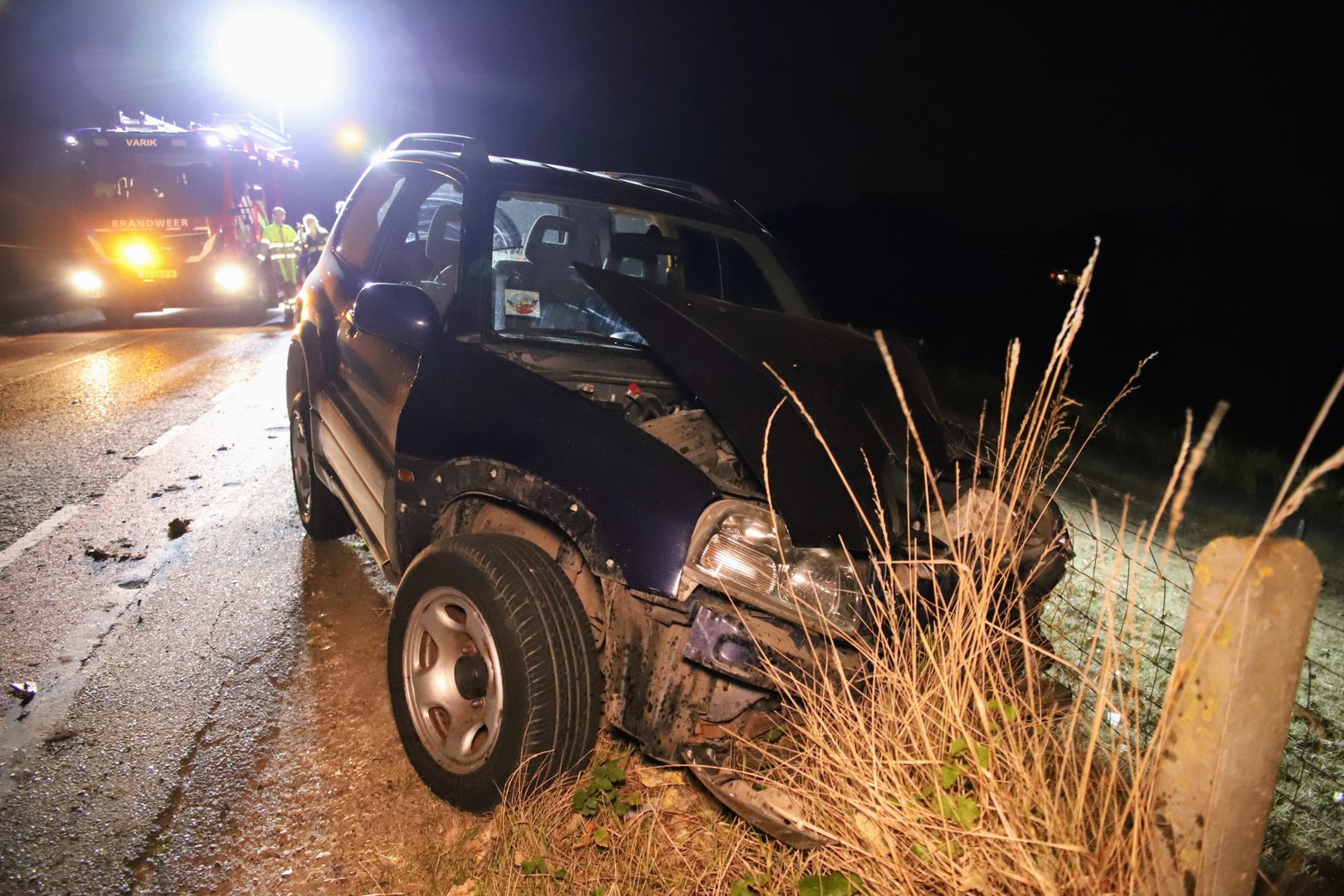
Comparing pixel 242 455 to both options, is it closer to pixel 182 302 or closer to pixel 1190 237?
pixel 182 302

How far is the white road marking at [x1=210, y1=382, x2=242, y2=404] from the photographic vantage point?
8.37 m

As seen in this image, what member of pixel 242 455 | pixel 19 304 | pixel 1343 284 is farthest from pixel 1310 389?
pixel 19 304

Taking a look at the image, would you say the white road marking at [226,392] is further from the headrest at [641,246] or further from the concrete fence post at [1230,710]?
the concrete fence post at [1230,710]

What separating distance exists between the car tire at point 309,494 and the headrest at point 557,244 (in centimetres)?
161

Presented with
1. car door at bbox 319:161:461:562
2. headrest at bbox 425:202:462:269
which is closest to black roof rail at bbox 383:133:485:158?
car door at bbox 319:161:461:562

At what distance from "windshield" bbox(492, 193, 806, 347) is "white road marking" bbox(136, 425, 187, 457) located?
4.18 metres

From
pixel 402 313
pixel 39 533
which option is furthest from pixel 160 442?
pixel 402 313

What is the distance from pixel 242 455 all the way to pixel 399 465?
13.9ft

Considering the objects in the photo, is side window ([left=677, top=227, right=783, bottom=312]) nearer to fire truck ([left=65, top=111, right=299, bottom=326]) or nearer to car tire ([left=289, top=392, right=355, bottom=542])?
car tire ([left=289, top=392, right=355, bottom=542])

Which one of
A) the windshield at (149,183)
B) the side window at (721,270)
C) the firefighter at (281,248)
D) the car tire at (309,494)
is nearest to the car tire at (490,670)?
the car tire at (309,494)

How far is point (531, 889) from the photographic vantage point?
2.23 m

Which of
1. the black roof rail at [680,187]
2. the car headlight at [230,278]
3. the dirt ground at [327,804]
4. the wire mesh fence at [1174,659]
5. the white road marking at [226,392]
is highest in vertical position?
the black roof rail at [680,187]

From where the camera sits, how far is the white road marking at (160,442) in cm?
639

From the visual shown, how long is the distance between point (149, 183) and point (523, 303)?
44.9 ft
